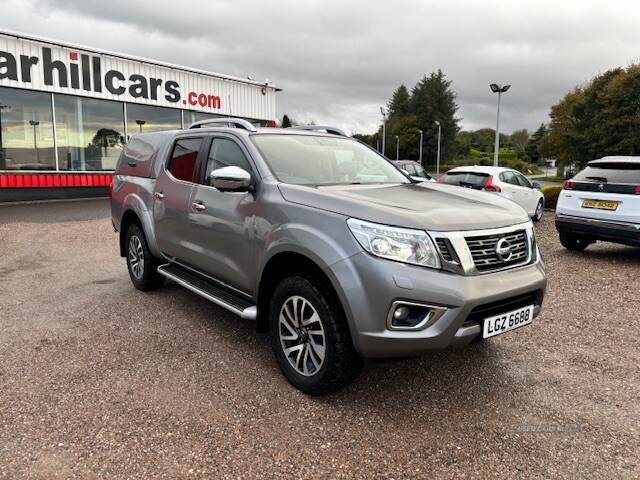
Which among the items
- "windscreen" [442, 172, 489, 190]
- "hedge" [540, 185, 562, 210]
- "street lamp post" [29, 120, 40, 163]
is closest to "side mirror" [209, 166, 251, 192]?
"windscreen" [442, 172, 489, 190]

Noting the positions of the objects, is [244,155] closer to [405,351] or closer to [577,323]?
[405,351]

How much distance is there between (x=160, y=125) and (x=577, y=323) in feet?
51.6

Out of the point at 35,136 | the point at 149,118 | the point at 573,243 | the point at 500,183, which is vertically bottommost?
the point at 573,243

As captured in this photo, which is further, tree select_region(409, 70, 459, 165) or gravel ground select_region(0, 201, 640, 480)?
tree select_region(409, 70, 459, 165)

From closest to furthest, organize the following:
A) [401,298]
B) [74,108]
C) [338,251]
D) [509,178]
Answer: [401,298] < [338,251] < [509,178] < [74,108]

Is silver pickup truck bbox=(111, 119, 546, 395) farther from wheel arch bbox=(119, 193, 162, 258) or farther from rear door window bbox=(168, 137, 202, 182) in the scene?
wheel arch bbox=(119, 193, 162, 258)

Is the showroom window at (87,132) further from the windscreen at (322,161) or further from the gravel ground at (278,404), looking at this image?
the windscreen at (322,161)

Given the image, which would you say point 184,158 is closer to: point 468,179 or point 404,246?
point 404,246

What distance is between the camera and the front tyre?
9.55ft

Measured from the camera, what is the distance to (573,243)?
327 inches

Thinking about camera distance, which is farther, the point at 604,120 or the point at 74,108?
the point at 604,120

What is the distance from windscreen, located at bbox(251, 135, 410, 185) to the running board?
0.99 meters

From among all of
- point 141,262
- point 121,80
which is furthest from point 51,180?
point 141,262

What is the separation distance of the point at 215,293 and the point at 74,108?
535 inches
